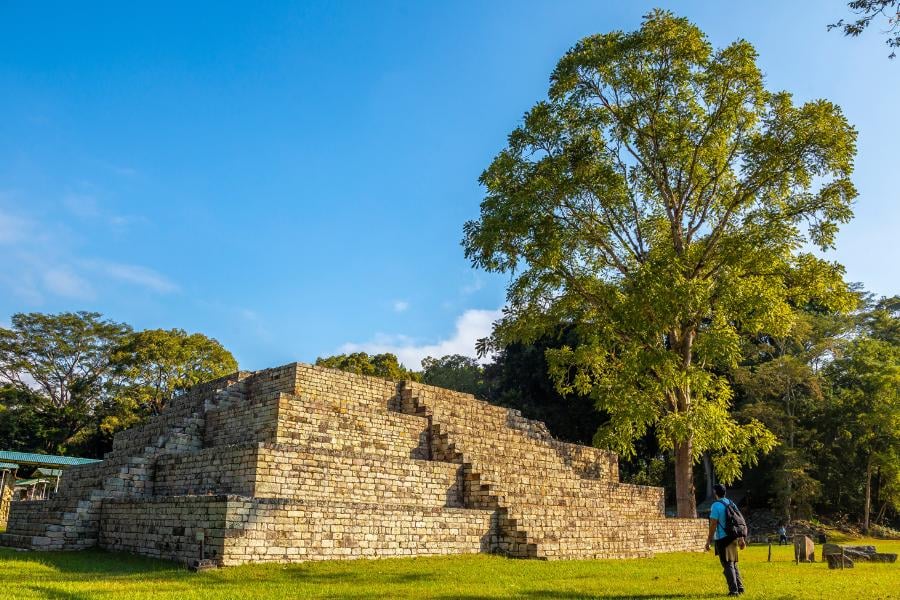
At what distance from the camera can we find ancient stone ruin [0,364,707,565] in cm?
1149

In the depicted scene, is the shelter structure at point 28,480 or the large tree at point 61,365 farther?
the large tree at point 61,365

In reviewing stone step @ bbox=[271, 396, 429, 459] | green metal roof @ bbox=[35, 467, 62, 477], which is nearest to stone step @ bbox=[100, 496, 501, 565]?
stone step @ bbox=[271, 396, 429, 459]

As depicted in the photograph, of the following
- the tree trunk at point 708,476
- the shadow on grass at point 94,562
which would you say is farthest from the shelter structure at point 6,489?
the tree trunk at point 708,476

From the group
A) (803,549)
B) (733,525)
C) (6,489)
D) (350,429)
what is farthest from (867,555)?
(6,489)

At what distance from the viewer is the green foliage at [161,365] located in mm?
39656

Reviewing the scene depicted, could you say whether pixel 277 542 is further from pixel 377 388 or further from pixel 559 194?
Result: pixel 559 194

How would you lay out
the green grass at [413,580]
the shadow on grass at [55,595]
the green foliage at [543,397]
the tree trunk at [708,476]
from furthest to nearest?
the green foliage at [543,397] → the tree trunk at [708,476] → the green grass at [413,580] → the shadow on grass at [55,595]

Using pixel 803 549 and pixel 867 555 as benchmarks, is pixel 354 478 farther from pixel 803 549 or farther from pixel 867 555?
Result: pixel 867 555

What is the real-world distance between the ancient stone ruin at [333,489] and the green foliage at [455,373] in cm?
3561

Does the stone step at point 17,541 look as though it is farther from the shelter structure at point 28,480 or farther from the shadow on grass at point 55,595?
the shelter structure at point 28,480

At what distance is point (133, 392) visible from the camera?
39938 millimetres

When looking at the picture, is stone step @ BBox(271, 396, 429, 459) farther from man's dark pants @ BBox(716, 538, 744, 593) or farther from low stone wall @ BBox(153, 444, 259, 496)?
man's dark pants @ BBox(716, 538, 744, 593)

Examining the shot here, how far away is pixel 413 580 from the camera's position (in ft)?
33.4

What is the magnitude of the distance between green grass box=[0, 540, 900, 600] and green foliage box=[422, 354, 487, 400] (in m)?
41.8
